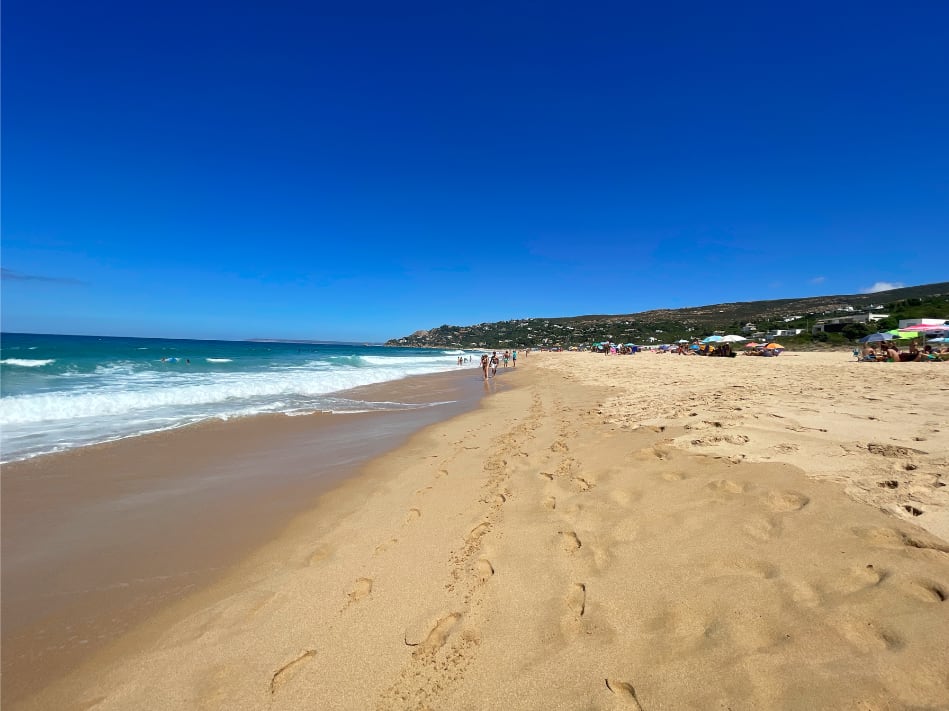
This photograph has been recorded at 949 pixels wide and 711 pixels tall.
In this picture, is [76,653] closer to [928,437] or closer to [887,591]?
[887,591]

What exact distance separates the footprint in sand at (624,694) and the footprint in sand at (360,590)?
5.49 feet

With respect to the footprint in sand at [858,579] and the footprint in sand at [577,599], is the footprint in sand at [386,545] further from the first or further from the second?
the footprint in sand at [858,579]

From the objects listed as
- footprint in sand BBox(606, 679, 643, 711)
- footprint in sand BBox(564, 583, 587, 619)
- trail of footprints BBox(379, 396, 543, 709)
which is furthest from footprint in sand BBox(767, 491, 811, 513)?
trail of footprints BBox(379, 396, 543, 709)

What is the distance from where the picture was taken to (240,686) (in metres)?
2.18

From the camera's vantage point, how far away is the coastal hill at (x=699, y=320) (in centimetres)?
6066

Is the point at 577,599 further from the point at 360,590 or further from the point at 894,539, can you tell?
the point at 894,539

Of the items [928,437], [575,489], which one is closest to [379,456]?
[575,489]

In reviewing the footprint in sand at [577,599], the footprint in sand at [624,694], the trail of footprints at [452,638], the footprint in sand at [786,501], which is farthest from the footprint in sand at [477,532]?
the footprint in sand at [786,501]

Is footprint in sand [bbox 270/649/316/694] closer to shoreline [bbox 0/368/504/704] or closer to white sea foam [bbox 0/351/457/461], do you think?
shoreline [bbox 0/368/504/704]

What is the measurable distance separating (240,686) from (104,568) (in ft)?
7.86

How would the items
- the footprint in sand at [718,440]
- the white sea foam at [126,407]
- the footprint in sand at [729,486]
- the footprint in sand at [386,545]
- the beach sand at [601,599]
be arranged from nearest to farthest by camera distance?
the beach sand at [601,599]
the footprint in sand at [386,545]
the footprint in sand at [729,486]
the footprint in sand at [718,440]
the white sea foam at [126,407]

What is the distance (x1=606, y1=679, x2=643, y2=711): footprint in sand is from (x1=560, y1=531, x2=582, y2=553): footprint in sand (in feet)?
4.03

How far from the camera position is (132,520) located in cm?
450

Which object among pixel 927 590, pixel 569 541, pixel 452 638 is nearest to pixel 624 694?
pixel 452 638
